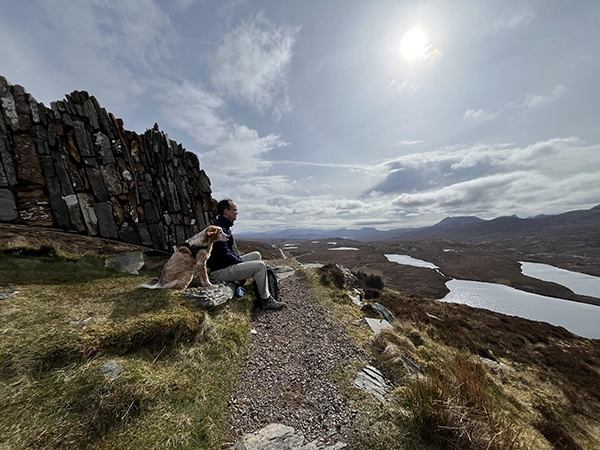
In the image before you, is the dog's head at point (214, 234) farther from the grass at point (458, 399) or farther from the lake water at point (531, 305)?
the lake water at point (531, 305)

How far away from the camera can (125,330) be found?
4.05 metres

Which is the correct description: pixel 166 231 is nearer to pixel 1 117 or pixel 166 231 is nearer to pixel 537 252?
pixel 1 117

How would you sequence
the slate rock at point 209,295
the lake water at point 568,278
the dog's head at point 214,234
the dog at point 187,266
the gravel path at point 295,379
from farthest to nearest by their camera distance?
the lake water at point 568,278
the dog's head at point 214,234
the dog at point 187,266
the slate rock at point 209,295
the gravel path at point 295,379

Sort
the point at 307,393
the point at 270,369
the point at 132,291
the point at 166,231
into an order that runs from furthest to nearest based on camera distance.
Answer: the point at 166,231, the point at 132,291, the point at 270,369, the point at 307,393

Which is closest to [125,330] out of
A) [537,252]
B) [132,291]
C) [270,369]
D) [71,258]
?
[132,291]

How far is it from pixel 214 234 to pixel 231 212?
106 centimetres

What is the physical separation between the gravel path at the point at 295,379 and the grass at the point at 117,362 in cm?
34

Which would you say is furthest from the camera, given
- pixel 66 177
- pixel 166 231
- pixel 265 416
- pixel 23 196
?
pixel 166 231

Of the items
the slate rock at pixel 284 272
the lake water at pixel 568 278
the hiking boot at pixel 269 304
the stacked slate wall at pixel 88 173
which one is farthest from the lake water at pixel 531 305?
the stacked slate wall at pixel 88 173

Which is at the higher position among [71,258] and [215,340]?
[71,258]

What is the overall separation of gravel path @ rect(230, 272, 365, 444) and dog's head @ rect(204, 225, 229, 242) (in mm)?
2562

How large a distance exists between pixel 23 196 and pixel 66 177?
121cm

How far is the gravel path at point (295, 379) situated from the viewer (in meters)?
3.32

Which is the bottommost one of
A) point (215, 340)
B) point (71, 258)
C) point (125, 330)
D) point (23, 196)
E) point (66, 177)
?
point (215, 340)
